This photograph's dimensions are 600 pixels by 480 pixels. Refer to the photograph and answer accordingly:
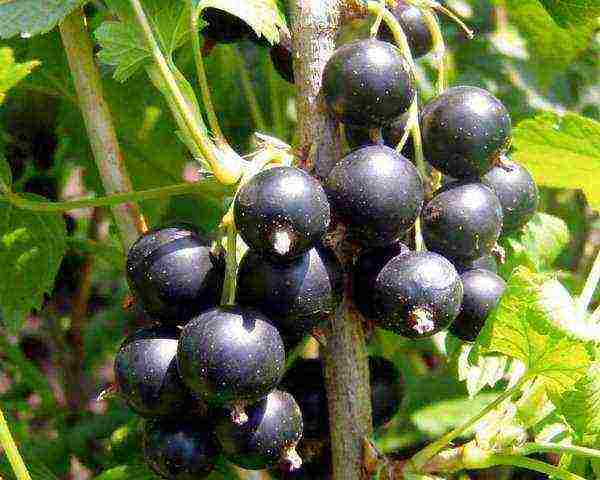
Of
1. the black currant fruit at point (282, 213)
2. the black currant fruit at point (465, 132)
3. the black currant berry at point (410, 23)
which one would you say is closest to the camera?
the black currant fruit at point (282, 213)

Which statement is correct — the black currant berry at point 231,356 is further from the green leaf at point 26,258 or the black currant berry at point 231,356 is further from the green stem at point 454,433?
the green leaf at point 26,258

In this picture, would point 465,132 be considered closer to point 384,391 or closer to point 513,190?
point 513,190

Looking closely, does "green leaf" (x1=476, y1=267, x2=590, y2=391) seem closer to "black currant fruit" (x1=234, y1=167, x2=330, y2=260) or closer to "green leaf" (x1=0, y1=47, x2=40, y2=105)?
"black currant fruit" (x1=234, y1=167, x2=330, y2=260)

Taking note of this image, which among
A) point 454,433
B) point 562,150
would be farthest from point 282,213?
point 562,150

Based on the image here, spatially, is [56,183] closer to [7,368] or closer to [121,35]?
[7,368]

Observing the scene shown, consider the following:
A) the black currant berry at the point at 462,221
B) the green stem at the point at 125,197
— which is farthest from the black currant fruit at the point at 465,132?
the green stem at the point at 125,197

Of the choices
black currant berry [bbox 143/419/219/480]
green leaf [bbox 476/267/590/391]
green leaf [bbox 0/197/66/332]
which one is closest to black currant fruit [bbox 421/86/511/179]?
green leaf [bbox 476/267/590/391]
